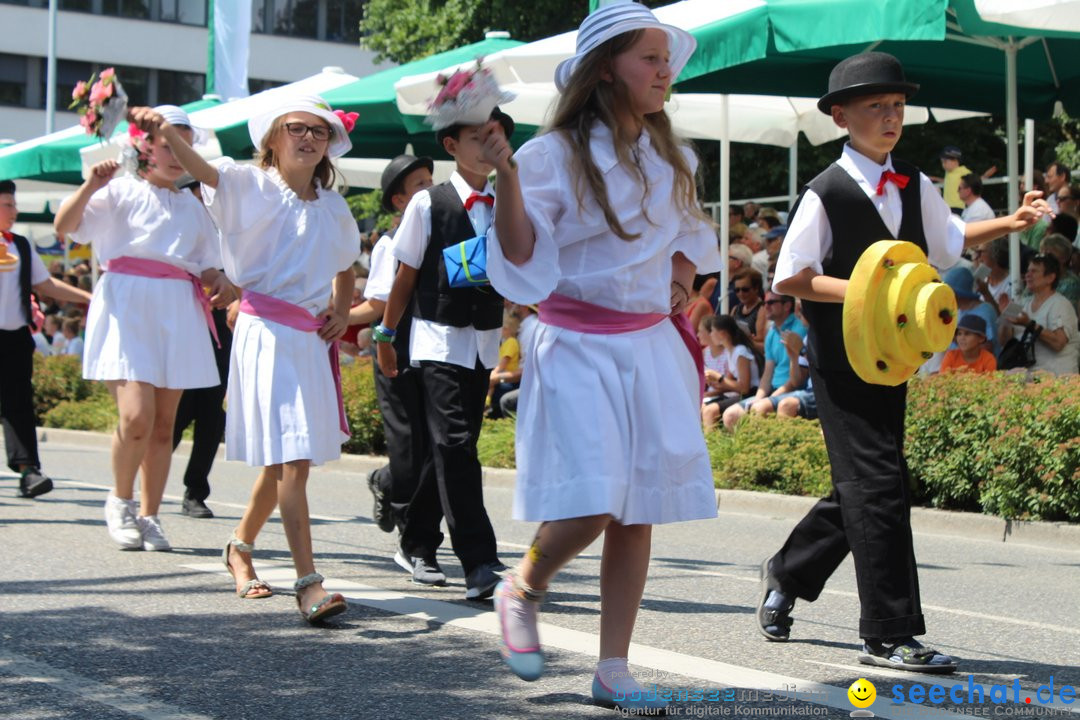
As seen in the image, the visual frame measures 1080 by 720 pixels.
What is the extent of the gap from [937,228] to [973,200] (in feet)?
29.8

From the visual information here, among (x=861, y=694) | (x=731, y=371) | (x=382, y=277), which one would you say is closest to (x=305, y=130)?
(x=382, y=277)

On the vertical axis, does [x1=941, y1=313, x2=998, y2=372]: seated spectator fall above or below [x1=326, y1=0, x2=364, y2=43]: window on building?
below

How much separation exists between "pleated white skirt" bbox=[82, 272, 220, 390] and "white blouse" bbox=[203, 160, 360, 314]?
1.65 m

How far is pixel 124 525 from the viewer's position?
7.82 m

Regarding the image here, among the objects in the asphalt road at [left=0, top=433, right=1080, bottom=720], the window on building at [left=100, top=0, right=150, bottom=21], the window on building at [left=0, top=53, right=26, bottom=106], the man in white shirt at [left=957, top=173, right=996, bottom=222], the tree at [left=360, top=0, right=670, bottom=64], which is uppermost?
the window on building at [left=100, top=0, right=150, bottom=21]

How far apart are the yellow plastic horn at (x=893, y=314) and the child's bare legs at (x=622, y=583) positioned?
0.95 meters

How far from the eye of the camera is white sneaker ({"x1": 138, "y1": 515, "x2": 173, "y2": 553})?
25.7ft

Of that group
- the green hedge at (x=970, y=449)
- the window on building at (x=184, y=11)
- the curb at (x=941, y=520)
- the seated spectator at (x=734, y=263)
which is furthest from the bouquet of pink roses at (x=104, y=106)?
the window on building at (x=184, y=11)

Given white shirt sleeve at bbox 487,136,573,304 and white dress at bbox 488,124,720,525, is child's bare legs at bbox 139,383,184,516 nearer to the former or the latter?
white dress at bbox 488,124,720,525

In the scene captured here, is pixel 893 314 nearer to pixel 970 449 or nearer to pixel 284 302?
pixel 284 302

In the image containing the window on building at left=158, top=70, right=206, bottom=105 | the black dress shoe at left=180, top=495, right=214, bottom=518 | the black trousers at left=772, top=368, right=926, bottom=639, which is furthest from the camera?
the window on building at left=158, top=70, right=206, bottom=105

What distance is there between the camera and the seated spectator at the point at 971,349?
11258 millimetres

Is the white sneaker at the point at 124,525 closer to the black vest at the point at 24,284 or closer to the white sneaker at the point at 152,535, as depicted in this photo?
the white sneaker at the point at 152,535

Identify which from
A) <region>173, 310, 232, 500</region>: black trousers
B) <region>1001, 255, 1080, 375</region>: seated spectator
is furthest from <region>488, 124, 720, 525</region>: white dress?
<region>1001, 255, 1080, 375</region>: seated spectator
